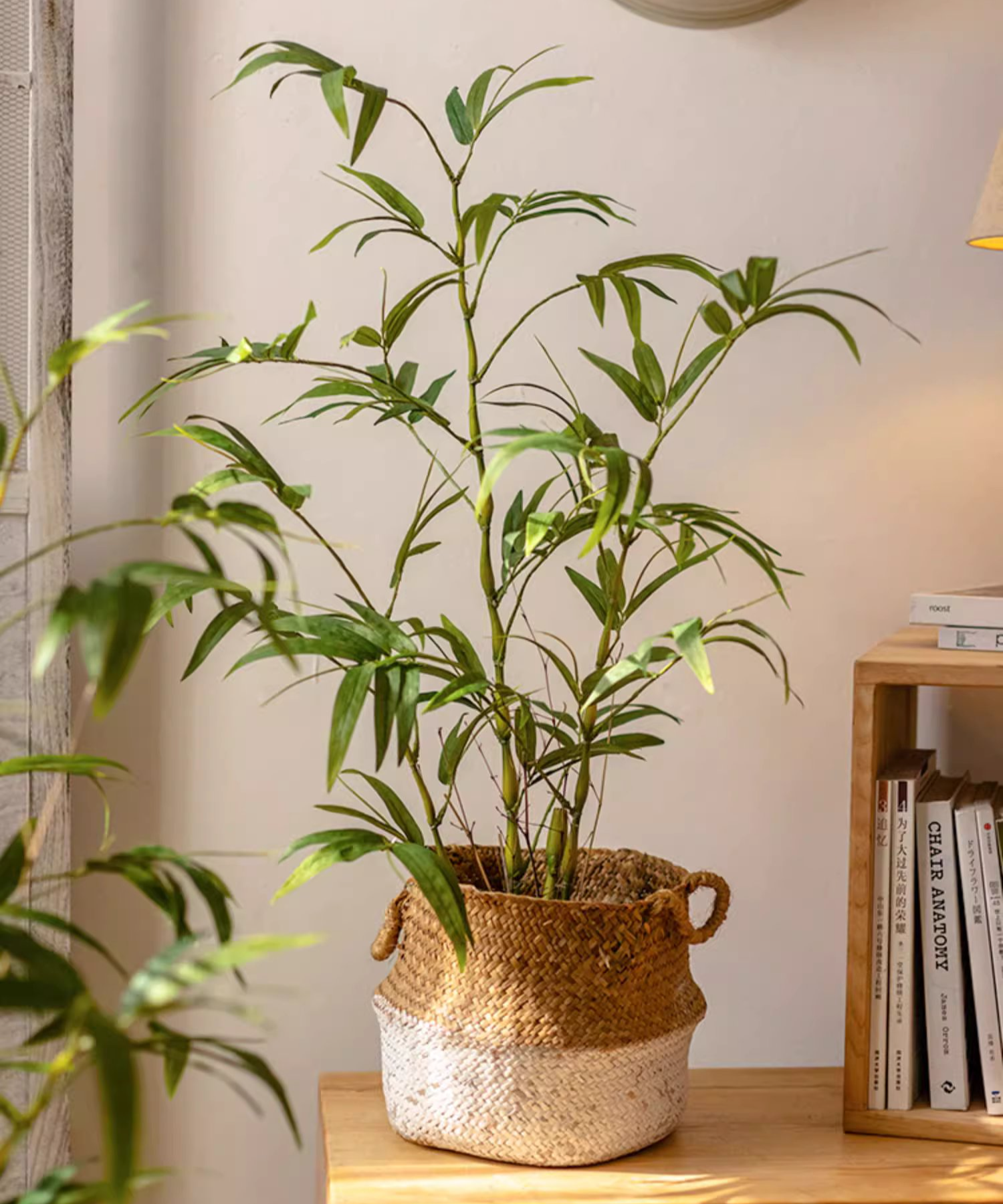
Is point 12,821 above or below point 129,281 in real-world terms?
below

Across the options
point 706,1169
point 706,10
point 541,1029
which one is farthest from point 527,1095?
point 706,10

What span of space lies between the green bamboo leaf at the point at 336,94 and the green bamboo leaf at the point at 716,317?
11.1 inches

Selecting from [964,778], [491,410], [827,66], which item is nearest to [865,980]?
[964,778]

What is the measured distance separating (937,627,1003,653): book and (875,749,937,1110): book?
0.13 m

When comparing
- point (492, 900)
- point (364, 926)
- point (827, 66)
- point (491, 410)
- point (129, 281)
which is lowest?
point (364, 926)

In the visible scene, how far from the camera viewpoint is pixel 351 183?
145 centimetres

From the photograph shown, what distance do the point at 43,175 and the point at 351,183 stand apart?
32 centimetres

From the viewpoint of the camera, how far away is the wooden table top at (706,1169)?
1.07 m

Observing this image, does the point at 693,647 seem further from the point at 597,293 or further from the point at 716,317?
the point at 597,293

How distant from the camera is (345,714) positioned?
0.91 metres

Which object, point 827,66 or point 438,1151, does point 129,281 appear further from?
point 438,1151

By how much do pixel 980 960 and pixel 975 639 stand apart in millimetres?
287

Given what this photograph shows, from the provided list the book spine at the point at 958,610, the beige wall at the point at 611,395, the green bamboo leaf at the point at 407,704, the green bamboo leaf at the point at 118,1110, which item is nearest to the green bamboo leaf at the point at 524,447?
the green bamboo leaf at the point at 407,704

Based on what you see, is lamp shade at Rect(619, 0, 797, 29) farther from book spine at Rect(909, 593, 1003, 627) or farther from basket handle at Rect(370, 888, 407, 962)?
basket handle at Rect(370, 888, 407, 962)
